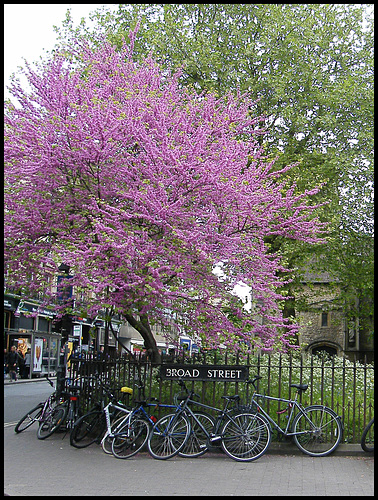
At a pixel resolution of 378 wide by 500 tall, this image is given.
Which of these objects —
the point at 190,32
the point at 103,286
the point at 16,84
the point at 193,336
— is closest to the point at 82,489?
the point at 103,286

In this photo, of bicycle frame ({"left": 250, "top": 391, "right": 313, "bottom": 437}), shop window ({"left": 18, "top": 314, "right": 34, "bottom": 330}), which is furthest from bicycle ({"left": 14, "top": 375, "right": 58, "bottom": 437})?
shop window ({"left": 18, "top": 314, "right": 34, "bottom": 330})

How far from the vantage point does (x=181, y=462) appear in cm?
1007

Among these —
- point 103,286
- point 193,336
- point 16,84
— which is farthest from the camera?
point 16,84

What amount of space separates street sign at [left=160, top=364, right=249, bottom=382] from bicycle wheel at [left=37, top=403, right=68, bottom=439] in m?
2.39

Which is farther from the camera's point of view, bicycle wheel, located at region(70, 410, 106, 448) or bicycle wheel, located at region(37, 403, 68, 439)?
bicycle wheel, located at region(37, 403, 68, 439)

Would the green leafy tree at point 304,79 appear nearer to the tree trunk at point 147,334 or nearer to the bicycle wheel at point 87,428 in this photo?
the tree trunk at point 147,334

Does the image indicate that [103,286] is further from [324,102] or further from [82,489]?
[324,102]

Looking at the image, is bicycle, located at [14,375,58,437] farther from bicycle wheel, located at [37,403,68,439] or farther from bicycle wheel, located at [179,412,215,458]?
bicycle wheel, located at [179,412,215,458]

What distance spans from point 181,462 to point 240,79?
51.8 feet

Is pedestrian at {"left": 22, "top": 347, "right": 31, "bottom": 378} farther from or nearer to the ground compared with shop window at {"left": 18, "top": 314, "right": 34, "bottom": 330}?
nearer to the ground

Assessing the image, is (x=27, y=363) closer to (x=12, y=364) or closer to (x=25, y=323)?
(x=12, y=364)

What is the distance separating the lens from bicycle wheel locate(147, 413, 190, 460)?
10.3 metres

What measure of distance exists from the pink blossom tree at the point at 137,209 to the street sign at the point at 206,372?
0.81m

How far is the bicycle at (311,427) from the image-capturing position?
34.3 feet
